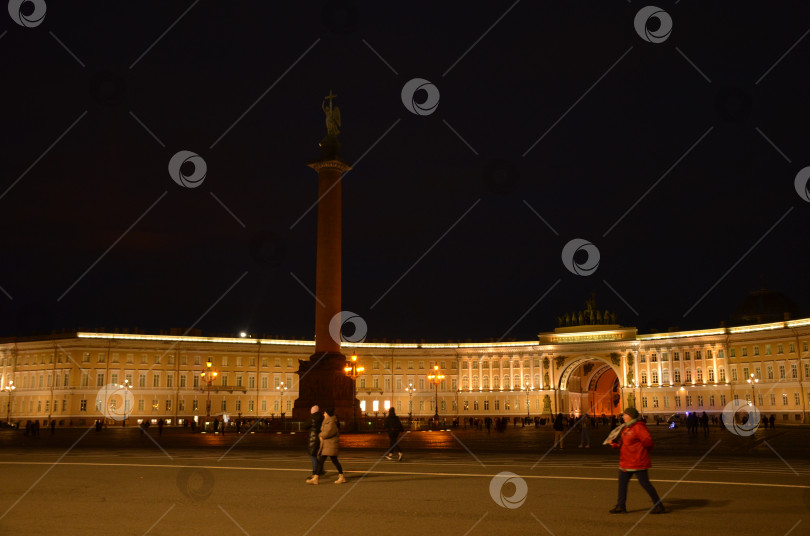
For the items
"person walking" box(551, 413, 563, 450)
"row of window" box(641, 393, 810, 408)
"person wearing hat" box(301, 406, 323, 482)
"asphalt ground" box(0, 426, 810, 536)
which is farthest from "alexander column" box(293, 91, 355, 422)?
"row of window" box(641, 393, 810, 408)

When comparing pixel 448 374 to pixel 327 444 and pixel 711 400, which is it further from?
pixel 327 444

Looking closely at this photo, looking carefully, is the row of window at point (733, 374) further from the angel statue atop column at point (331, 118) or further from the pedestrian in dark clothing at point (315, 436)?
the pedestrian in dark clothing at point (315, 436)

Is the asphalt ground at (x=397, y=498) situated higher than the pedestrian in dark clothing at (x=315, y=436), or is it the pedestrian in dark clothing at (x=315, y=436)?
the pedestrian in dark clothing at (x=315, y=436)

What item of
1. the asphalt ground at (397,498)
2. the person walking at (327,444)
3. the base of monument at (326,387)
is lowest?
the asphalt ground at (397,498)

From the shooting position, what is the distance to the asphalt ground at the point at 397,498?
1089cm

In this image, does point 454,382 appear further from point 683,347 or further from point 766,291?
point 766,291

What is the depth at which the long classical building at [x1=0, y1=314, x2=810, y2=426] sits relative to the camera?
98.4 meters

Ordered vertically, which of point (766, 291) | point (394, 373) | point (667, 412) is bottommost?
point (667, 412)

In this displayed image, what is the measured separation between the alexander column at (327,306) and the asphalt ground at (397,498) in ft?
97.6

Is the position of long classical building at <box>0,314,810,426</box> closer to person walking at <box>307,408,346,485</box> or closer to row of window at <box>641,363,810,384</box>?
row of window at <box>641,363,810,384</box>

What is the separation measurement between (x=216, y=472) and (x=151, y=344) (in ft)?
290

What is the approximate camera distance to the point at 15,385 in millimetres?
103312

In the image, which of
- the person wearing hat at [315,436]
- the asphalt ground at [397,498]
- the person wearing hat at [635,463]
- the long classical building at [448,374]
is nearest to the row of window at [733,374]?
the long classical building at [448,374]

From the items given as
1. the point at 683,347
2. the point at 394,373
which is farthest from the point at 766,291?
the point at 394,373
